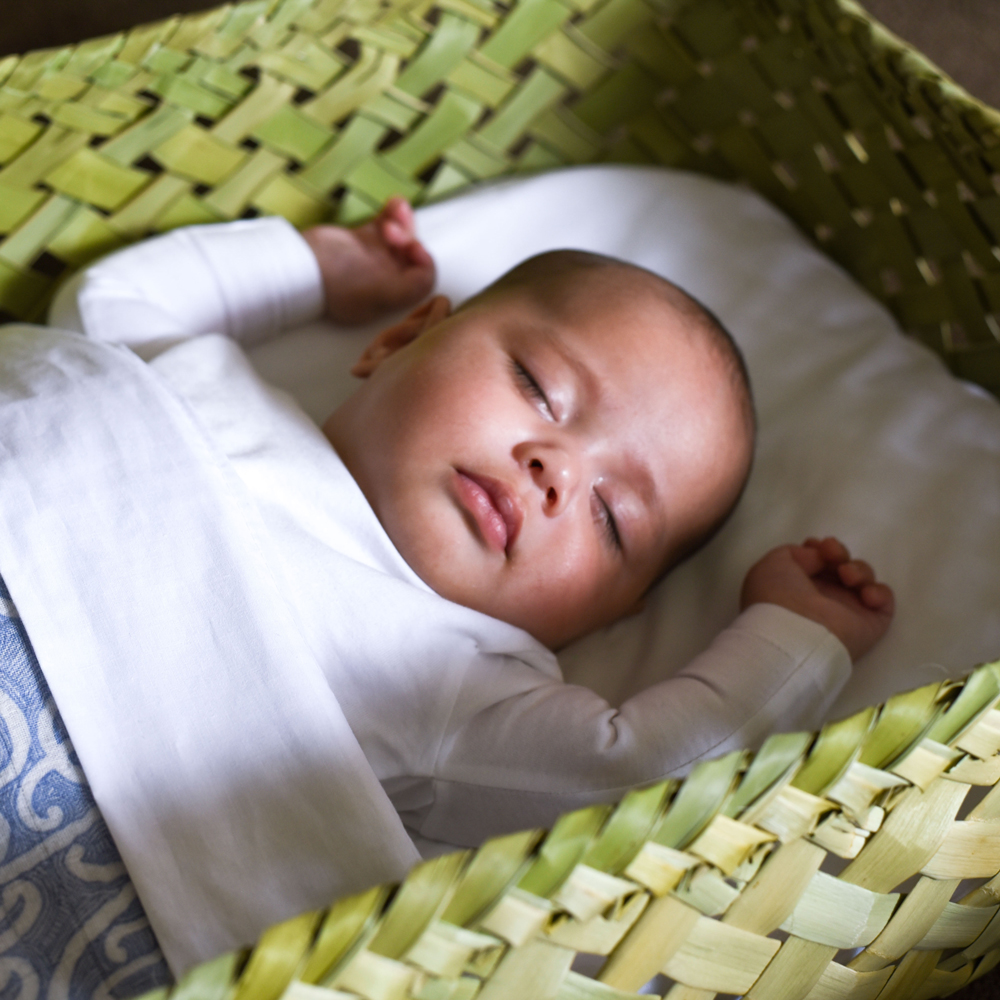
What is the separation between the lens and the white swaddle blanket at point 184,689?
0.64 metres

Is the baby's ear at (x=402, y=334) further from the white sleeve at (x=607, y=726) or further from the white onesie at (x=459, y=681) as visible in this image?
the white sleeve at (x=607, y=726)

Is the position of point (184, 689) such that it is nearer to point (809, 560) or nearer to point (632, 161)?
point (809, 560)

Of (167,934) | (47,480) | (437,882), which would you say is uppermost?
(437,882)

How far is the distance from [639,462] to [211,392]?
0.38 m

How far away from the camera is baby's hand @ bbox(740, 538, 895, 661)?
2.77 feet

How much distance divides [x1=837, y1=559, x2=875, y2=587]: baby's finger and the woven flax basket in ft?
0.70

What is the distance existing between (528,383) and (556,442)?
0.06 metres

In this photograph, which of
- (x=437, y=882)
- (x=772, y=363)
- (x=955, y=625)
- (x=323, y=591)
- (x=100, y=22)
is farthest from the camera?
(x=100, y=22)

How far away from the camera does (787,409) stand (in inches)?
41.5

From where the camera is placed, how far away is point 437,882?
438 millimetres

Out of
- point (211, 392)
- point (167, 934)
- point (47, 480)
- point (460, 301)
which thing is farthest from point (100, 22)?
point (167, 934)

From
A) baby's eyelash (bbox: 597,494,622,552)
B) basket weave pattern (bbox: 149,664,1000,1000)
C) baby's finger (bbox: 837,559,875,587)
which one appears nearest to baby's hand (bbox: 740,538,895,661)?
baby's finger (bbox: 837,559,875,587)

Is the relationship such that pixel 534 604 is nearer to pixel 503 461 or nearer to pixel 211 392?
pixel 503 461

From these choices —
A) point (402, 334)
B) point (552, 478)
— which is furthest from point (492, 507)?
point (402, 334)
